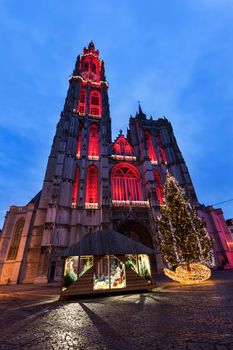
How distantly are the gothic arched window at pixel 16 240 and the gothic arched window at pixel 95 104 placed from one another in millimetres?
22101

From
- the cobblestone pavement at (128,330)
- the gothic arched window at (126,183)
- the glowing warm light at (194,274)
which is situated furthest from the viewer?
the gothic arched window at (126,183)

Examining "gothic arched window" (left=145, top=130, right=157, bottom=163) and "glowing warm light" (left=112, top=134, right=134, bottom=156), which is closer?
"glowing warm light" (left=112, top=134, right=134, bottom=156)

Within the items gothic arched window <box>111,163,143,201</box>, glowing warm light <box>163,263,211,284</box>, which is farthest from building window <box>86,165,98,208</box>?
glowing warm light <box>163,263,211,284</box>

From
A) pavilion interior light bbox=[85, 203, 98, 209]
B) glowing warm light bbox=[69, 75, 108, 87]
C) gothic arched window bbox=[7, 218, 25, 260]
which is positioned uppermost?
glowing warm light bbox=[69, 75, 108, 87]

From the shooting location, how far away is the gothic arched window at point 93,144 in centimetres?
2610

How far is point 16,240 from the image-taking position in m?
21.4

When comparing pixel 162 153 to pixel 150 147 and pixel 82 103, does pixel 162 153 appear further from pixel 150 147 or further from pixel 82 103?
pixel 82 103

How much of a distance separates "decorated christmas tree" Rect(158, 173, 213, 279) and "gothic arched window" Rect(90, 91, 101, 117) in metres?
24.5

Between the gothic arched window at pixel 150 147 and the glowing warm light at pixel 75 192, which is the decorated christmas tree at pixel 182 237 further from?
the gothic arched window at pixel 150 147

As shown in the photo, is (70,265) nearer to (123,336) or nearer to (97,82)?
(123,336)

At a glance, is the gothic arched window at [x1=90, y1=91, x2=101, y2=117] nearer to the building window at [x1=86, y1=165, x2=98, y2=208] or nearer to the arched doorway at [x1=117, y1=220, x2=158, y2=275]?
the building window at [x1=86, y1=165, x2=98, y2=208]

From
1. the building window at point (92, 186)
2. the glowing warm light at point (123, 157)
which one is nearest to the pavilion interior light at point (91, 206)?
the building window at point (92, 186)

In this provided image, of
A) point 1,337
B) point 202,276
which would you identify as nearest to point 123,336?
point 1,337

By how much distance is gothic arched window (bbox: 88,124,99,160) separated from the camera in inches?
1028
